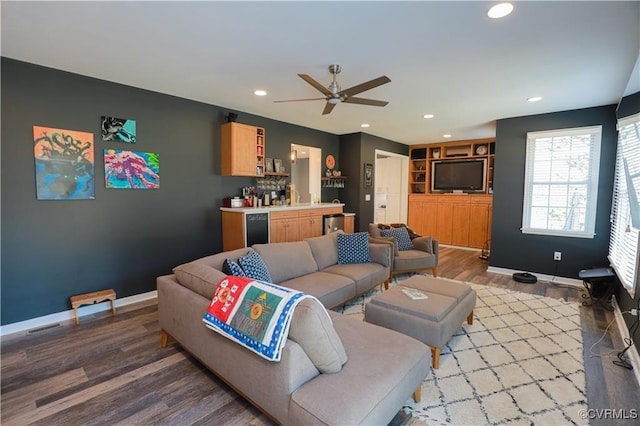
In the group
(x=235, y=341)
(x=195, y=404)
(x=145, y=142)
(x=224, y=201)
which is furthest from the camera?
(x=224, y=201)

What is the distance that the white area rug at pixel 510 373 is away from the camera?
6.33ft

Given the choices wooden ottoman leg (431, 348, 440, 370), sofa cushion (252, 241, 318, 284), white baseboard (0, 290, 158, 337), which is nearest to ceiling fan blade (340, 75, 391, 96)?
sofa cushion (252, 241, 318, 284)

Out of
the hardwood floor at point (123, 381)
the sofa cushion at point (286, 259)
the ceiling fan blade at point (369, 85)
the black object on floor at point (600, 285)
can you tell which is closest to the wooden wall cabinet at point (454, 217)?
the black object on floor at point (600, 285)

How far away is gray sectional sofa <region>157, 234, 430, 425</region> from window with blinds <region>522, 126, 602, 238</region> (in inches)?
165

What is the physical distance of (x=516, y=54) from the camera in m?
2.68

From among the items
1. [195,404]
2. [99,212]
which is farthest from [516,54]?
[99,212]

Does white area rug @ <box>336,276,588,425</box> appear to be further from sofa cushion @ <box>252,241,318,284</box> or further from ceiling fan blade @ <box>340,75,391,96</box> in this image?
ceiling fan blade @ <box>340,75,391,96</box>

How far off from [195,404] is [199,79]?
3158 millimetres

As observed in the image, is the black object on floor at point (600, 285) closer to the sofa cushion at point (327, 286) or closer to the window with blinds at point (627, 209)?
the window with blinds at point (627, 209)

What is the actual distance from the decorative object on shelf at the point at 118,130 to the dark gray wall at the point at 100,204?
62mm

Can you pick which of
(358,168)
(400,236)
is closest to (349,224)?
(358,168)

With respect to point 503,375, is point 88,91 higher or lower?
higher

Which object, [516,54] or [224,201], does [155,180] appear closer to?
[224,201]

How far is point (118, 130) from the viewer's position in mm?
3574
